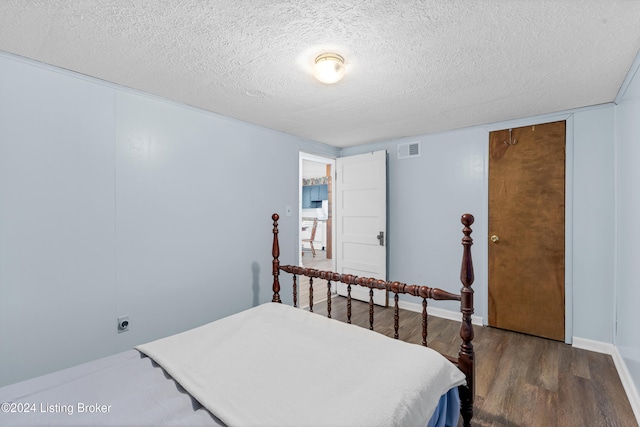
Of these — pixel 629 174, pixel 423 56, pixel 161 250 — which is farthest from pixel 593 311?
pixel 161 250

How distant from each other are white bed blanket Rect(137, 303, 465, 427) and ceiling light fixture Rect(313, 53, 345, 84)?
1.55 metres

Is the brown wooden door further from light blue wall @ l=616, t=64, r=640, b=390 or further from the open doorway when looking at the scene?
the open doorway

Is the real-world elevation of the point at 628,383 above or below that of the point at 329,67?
below

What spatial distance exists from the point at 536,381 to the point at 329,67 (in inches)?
105

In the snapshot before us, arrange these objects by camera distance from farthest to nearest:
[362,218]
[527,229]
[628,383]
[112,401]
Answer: [362,218], [527,229], [628,383], [112,401]

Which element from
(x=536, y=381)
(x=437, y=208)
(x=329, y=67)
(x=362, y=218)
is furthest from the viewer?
(x=362, y=218)

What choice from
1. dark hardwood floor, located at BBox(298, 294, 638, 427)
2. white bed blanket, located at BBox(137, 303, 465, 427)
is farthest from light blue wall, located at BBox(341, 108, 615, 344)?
white bed blanket, located at BBox(137, 303, 465, 427)

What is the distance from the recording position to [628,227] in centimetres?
212

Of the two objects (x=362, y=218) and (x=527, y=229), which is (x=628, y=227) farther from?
(x=362, y=218)

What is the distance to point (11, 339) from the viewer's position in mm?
1756

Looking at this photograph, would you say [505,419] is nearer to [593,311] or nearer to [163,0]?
[593,311]

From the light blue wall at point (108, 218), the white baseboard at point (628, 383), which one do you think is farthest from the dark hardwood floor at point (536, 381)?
the light blue wall at point (108, 218)

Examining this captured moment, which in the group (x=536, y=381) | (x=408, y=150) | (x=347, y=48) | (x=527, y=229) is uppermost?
(x=347, y=48)

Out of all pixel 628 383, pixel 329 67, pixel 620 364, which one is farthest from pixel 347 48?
pixel 620 364
